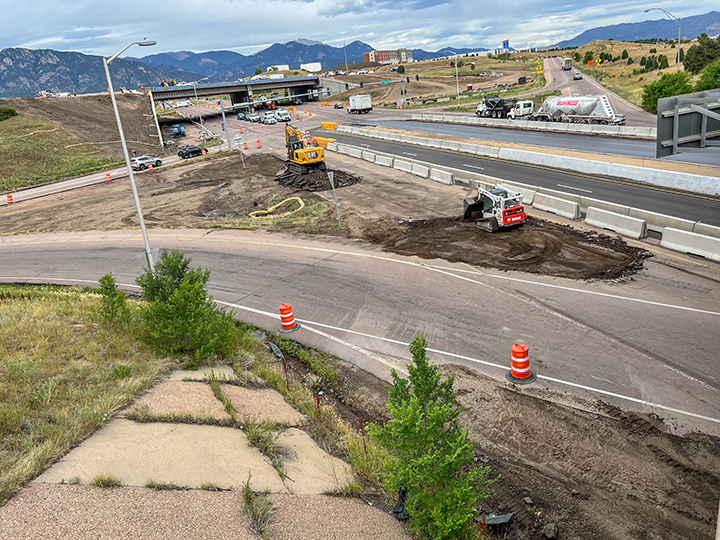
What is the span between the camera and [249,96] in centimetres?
10906

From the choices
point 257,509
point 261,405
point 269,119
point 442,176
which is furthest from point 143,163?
point 257,509

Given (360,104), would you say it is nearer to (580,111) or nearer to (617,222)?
(580,111)

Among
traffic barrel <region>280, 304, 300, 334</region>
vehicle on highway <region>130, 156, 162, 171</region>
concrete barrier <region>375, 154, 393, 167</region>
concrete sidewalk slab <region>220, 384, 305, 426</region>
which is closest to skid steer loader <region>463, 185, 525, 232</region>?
traffic barrel <region>280, 304, 300, 334</region>

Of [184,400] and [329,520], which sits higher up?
[184,400]

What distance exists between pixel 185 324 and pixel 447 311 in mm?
8137

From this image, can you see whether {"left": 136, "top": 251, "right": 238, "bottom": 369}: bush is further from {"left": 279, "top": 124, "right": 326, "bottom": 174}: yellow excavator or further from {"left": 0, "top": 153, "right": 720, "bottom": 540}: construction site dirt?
{"left": 279, "top": 124, "right": 326, "bottom": 174}: yellow excavator

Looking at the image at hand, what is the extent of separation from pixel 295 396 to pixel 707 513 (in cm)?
813

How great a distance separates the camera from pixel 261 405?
10.4 m

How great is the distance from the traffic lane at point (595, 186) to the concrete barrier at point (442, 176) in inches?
123

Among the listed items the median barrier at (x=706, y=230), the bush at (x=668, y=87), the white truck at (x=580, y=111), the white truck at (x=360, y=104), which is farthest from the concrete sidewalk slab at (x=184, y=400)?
the white truck at (x=360, y=104)

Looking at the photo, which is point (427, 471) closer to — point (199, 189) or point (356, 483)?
point (356, 483)

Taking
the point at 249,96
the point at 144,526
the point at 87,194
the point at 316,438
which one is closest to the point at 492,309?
the point at 316,438

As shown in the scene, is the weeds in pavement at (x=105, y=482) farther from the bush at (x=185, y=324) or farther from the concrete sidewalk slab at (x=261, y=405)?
the bush at (x=185, y=324)

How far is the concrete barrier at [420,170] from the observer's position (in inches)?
1328
